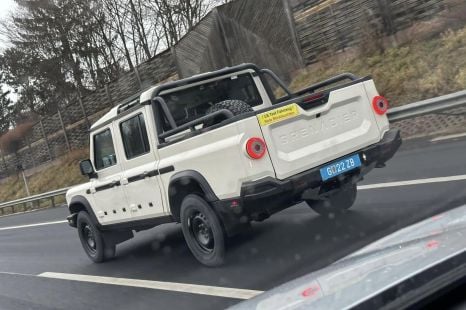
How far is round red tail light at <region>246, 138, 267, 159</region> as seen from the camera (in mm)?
4906

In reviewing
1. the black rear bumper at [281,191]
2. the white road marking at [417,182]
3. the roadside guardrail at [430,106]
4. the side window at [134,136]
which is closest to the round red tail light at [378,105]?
the black rear bumper at [281,191]

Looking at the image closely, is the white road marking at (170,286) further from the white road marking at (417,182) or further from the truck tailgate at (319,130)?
the white road marking at (417,182)

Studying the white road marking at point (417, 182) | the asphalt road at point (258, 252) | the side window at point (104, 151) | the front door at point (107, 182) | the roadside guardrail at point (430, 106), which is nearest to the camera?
the asphalt road at point (258, 252)

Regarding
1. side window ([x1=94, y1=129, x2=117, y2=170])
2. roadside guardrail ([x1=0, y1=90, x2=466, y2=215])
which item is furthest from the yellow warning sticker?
roadside guardrail ([x1=0, y1=90, x2=466, y2=215])

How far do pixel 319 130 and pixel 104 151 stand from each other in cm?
323

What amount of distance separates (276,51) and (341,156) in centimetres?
1302

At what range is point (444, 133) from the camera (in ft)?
32.9

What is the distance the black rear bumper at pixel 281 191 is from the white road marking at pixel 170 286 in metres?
0.61

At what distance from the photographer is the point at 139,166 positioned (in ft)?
21.2

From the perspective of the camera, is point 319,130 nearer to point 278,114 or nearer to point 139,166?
point 278,114

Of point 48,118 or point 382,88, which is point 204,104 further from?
point 48,118

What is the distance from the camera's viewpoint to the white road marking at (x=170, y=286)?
16.0ft

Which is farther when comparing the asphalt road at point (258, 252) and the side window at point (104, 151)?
the side window at point (104, 151)

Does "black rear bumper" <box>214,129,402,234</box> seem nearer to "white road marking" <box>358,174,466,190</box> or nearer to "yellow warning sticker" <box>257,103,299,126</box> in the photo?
"yellow warning sticker" <box>257,103,299,126</box>
